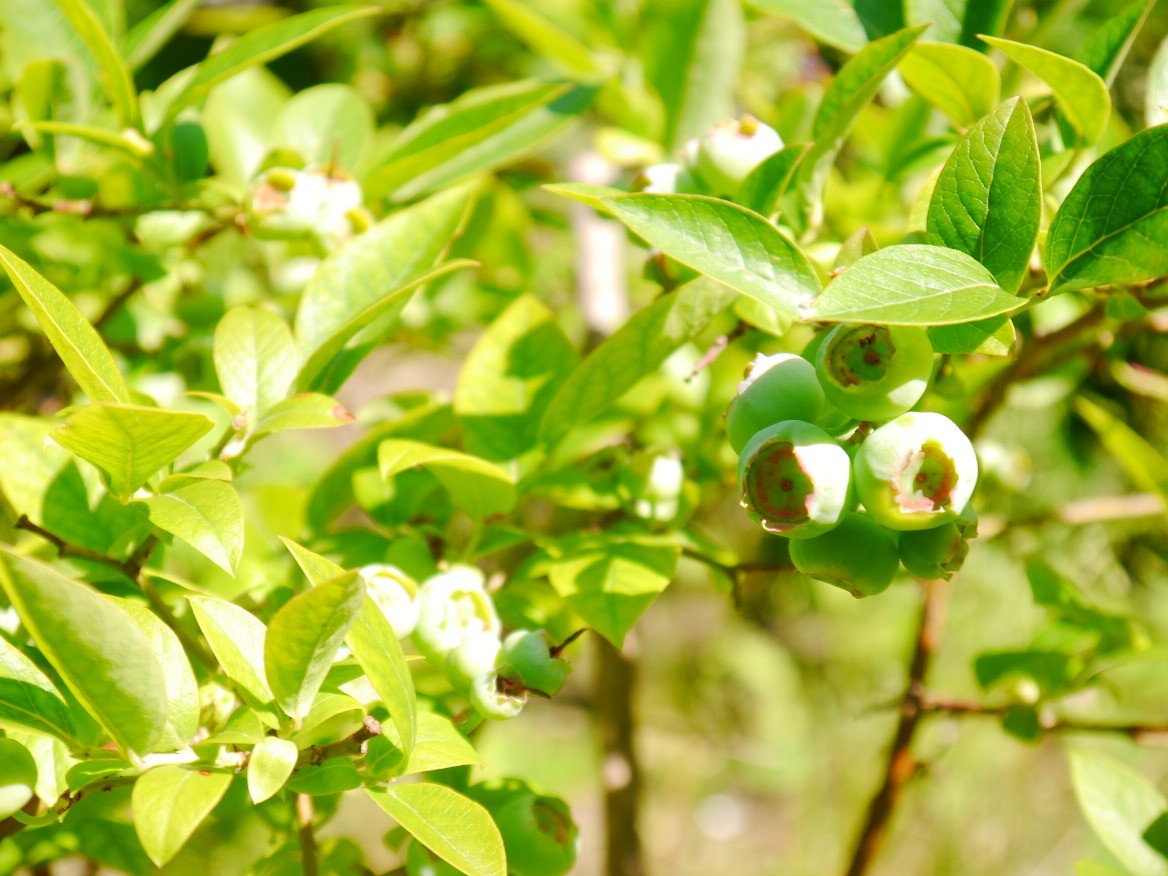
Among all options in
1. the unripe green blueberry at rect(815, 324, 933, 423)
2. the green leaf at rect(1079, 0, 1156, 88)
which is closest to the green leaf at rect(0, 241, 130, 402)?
the unripe green blueberry at rect(815, 324, 933, 423)

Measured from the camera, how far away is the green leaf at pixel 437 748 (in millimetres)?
441

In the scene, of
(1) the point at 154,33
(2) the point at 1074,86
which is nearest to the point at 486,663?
(2) the point at 1074,86

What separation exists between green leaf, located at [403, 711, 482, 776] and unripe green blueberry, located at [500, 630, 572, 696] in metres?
0.04

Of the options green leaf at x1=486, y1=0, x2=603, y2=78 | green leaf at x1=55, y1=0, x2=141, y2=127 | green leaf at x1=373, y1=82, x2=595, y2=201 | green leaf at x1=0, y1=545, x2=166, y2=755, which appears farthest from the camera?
green leaf at x1=486, y1=0, x2=603, y2=78

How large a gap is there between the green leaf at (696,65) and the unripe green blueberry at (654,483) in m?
0.40

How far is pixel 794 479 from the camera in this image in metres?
0.38

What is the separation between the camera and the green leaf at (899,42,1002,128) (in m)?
0.55

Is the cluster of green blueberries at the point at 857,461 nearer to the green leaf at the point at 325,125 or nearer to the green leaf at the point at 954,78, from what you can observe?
the green leaf at the point at 954,78

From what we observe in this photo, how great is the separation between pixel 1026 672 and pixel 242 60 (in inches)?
28.2

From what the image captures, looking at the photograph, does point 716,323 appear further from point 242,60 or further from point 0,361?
point 0,361

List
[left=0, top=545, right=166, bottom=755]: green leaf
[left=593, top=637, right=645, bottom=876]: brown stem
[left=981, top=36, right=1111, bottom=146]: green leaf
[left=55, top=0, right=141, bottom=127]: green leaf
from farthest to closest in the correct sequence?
1. [left=593, top=637, right=645, bottom=876]: brown stem
2. [left=55, top=0, right=141, bottom=127]: green leaf
3. [left=981, top=36, right=1111, bottom=146]: green leaf
4. [left=0, top=545, right=166, bottom=755]: green leaf

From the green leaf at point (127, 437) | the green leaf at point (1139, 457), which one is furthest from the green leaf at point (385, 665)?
the green leaf at point (1139, 457)

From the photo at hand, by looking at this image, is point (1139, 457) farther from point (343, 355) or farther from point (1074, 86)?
point (343, 355)

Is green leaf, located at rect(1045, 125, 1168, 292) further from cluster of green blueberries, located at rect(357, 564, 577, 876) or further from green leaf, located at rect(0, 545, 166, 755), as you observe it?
green leaf, located at rect(0, 545, 166, 755)
